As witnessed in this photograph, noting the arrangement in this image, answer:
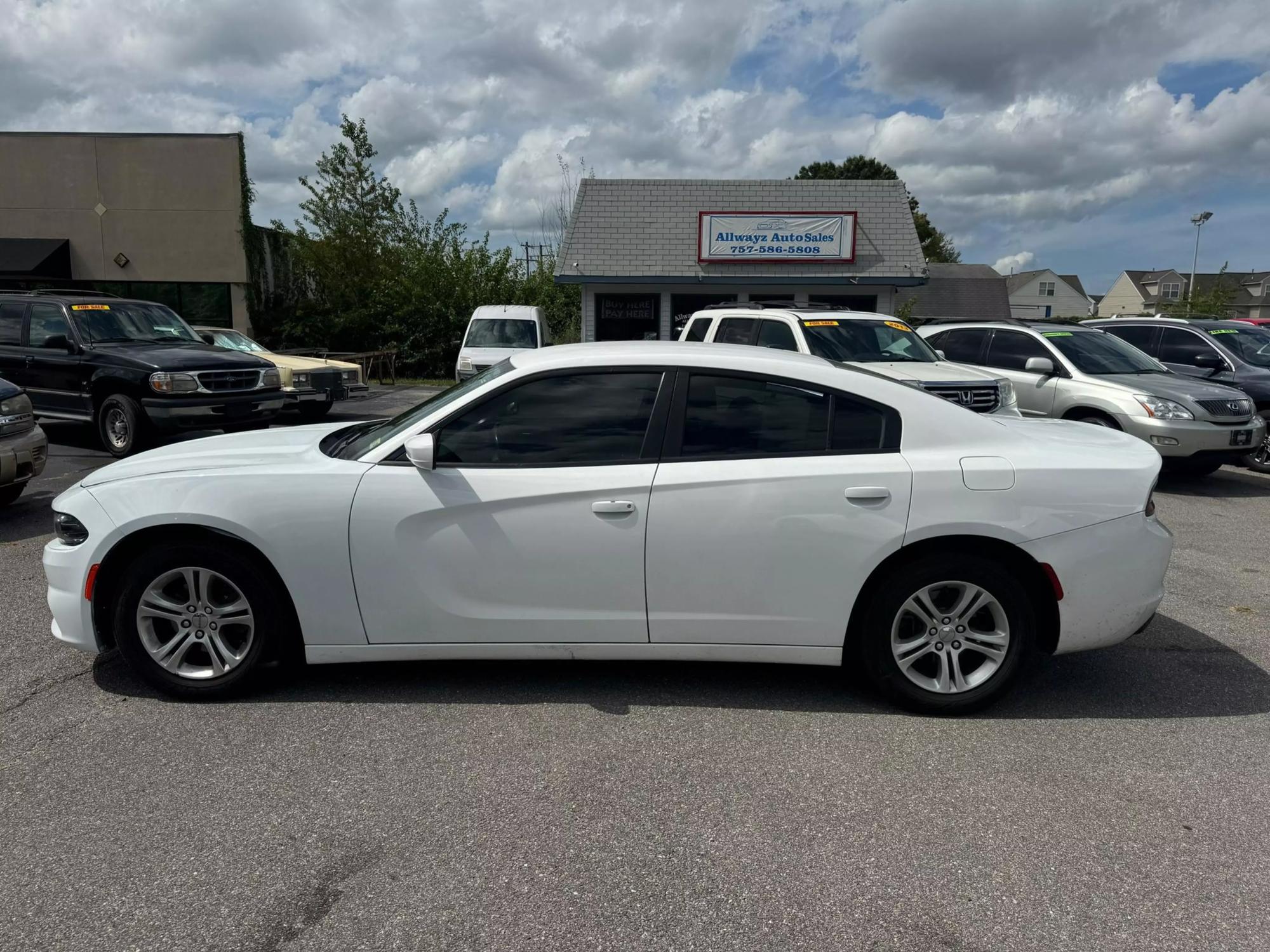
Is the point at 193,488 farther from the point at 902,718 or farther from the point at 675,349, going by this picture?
the point at 902,718

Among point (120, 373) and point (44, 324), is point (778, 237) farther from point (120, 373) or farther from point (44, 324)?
point (44, 324)

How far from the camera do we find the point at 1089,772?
11.4 ft

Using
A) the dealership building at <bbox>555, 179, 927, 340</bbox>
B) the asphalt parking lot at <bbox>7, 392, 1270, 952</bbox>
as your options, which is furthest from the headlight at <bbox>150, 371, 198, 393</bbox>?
the dealership building at <bbox>555, 179, 927, 340</bbox>

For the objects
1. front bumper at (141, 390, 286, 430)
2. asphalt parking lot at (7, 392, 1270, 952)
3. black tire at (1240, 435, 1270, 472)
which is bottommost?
asphalt parking lot at (7, 392, 1270, 952)

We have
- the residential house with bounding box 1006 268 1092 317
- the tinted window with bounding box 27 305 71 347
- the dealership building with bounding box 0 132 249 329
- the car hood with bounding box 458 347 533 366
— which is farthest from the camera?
the residential house with bounding box 1006 268 1092 317

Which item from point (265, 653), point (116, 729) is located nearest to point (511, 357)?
point (265, 653)

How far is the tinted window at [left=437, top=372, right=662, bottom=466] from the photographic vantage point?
12.7 ft

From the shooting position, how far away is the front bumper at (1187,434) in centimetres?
916

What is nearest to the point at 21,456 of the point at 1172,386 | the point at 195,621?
the point at 195,621

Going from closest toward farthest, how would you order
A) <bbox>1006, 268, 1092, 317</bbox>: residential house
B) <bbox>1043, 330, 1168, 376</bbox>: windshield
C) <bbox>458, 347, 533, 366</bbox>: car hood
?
<bbox>1043, 330, 1168, 376</bbox>: windshield
<bbox>458, 347, 533, 366</bbox>: car hood
<bbox>1006, 268, 1092, 317</bbox>: residential house

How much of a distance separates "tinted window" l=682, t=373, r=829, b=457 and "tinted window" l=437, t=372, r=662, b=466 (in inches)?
8.5

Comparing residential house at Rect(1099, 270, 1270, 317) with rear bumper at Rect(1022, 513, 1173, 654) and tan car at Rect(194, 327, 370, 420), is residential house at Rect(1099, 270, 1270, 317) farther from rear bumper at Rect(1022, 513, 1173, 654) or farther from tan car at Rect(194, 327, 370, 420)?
rear bumper at Rect(1022, 513, 1173, 654)

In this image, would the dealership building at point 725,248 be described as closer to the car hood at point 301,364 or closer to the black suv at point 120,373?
the car hood at point 301,364

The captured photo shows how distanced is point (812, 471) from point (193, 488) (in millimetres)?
2673
